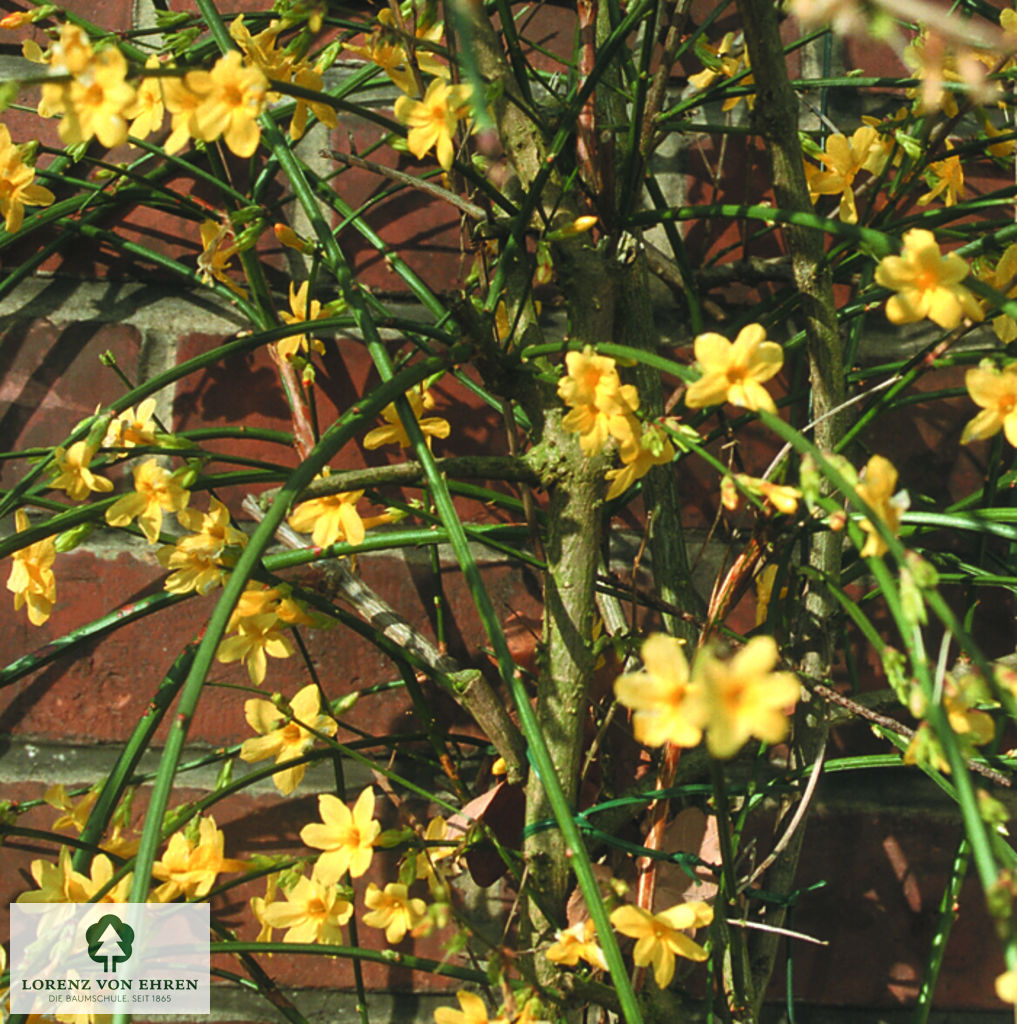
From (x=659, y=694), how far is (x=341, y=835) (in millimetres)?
233

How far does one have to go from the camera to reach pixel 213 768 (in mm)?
635

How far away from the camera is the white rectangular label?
17.1 inches

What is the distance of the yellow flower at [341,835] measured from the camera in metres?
0.44

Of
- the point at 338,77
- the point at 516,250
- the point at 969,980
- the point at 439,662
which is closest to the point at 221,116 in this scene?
the point at 516,250

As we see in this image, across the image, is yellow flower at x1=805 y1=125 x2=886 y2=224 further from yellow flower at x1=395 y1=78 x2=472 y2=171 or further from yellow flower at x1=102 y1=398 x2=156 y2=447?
yellow flower at x1=102 y1=398 x2=156 y2=447

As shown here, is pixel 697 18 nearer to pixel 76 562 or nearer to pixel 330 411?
pixel 330 411

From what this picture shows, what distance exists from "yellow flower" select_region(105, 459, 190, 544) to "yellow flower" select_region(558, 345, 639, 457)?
0.18 m

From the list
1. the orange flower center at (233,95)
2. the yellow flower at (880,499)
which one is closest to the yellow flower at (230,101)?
the orange flower center at (233,95)

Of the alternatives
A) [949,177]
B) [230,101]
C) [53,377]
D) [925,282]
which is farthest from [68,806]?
[949,177]

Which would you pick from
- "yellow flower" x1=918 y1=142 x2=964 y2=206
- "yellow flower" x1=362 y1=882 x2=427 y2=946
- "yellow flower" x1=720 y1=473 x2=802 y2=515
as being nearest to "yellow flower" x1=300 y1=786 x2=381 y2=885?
"yellow flower" x1=362 y1=882 x2=427 y2=946

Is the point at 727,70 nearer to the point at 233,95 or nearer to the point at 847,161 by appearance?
the point at 847,161

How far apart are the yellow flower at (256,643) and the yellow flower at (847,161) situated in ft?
1.29

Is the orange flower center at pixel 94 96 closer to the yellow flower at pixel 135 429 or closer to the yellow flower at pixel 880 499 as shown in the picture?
the yellow flower at pixel 135 429

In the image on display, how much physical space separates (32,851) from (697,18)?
755 mm
